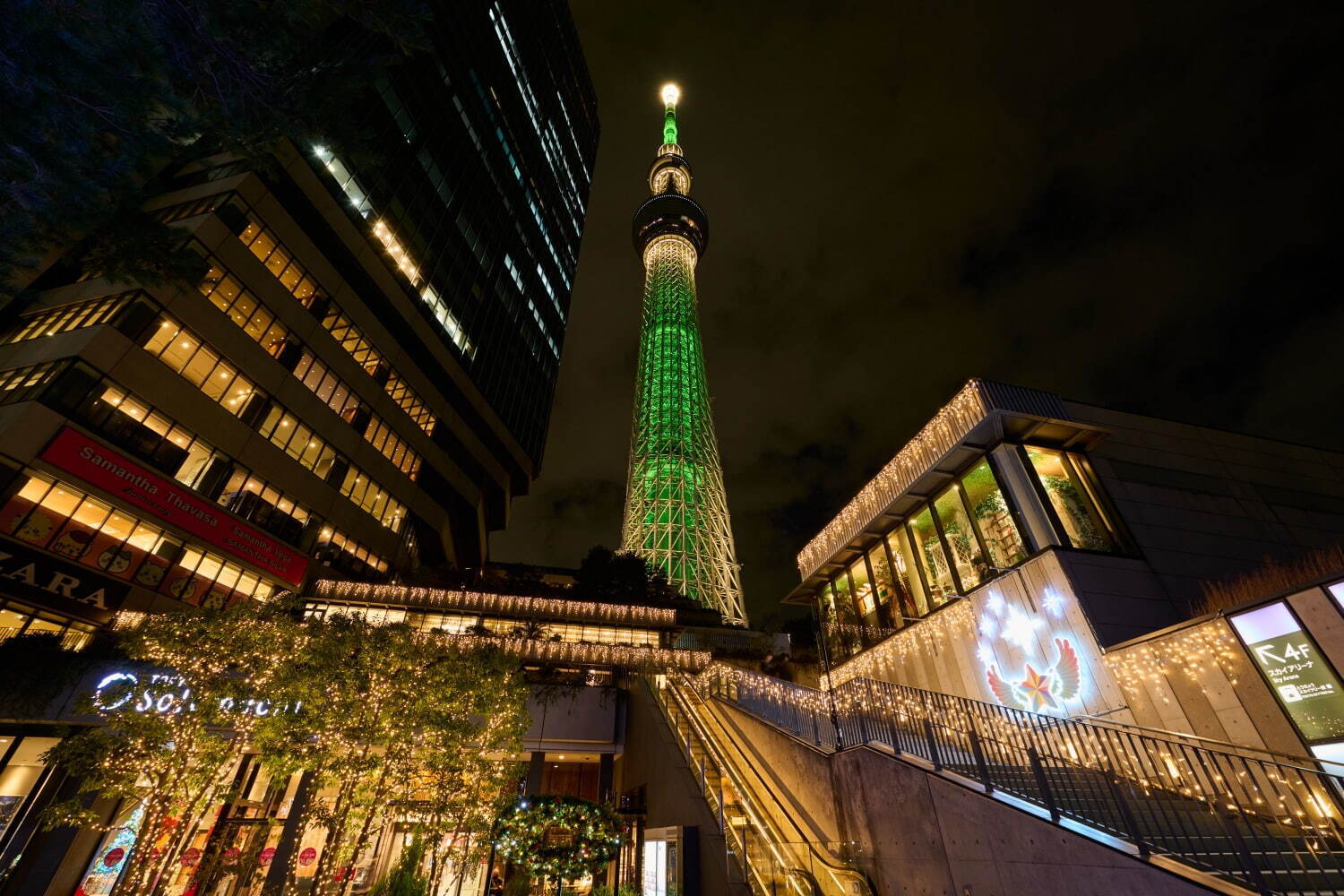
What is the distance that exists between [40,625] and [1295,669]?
95.7 ft

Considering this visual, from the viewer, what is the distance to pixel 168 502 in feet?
60.6

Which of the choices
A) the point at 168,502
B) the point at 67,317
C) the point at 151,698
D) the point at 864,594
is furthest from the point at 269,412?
the point at 864,594

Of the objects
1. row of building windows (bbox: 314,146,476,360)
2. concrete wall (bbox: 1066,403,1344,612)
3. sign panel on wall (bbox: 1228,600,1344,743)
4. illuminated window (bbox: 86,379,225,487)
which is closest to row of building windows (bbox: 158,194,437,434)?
row of building windows (bbox: 314,146,476,360)

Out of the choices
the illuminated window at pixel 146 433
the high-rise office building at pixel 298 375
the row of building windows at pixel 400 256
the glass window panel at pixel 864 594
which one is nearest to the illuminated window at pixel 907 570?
the glass window panel at pixel 864 594

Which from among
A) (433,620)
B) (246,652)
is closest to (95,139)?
(246,652)

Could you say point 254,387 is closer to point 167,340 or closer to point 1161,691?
point 167,340

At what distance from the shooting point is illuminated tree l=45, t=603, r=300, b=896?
1027 cm

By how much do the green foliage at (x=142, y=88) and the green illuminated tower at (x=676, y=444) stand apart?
4036 cm

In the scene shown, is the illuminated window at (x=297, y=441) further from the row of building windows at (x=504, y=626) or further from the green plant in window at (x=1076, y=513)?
the green plant in window at (x=1076, y=513)

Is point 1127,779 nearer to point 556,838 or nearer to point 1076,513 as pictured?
point 1076,513

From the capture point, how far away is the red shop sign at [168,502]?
52.5 feet

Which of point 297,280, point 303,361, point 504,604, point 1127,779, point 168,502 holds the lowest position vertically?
point 1127,779

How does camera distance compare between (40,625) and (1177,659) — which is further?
(40,625)

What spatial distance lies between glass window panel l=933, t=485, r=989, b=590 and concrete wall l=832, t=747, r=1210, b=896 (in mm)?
5822
